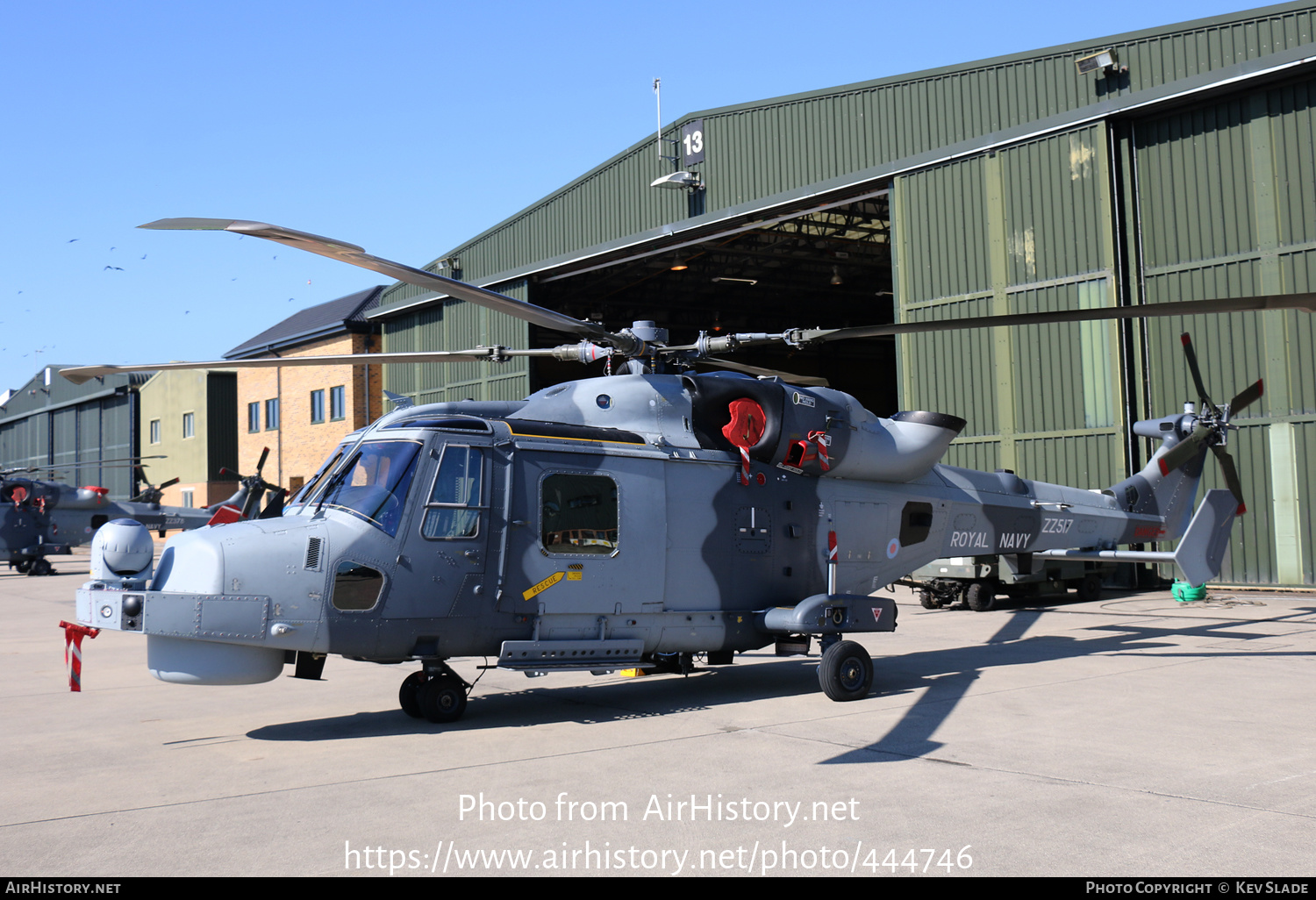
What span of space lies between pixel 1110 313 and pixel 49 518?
1277 inches

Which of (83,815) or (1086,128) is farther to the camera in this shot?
(1086,128)

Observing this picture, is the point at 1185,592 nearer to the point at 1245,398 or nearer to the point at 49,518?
the point at 1245,398

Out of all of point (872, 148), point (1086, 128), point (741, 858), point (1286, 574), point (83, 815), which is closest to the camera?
point (741, 858)

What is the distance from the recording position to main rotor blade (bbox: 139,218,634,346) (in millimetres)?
6547

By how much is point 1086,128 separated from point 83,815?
19163 mm

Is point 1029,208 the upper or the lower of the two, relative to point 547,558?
upper

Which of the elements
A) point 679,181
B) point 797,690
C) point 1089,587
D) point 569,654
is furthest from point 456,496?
point 679,181

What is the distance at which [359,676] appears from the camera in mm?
11531

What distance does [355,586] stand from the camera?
25.9 ft

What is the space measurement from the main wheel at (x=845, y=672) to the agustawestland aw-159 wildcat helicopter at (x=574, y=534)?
24 mm

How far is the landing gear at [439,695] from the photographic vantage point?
333 inches
